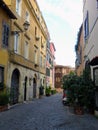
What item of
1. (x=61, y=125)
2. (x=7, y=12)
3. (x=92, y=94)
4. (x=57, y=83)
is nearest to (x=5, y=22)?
(x=7, y=12)

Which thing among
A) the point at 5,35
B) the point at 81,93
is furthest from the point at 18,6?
the point at 81,93

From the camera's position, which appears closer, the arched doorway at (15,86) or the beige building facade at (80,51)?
the arched doorway at (15,86)

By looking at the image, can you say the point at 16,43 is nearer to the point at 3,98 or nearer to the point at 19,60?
the point at 19,60

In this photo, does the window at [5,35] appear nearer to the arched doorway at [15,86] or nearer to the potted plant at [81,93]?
the arched doorway at [15,86]

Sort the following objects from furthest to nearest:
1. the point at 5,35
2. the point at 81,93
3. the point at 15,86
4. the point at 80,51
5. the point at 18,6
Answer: the point at 80,51 → the point at 18,6 → the point at 15,86 → the point at 5,35 → the point at 81,93

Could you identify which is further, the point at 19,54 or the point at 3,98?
the point at 19,54

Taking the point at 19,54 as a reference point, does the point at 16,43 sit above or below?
above

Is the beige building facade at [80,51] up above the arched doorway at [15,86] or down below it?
above

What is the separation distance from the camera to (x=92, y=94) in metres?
14.7

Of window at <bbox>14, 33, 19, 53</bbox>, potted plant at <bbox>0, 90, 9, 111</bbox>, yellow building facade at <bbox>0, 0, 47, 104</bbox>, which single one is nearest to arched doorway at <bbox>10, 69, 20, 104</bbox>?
yellow building facade at <bbox>0, 0, 47, 104</bbox>

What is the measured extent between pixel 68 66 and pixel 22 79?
69.6 meters

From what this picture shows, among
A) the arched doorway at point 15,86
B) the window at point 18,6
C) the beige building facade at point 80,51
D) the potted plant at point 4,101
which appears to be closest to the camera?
the potted plant at point 4,101

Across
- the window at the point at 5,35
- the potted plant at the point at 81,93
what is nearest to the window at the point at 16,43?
the window at the point at 5,35

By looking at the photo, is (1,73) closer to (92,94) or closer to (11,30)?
(11,30)
